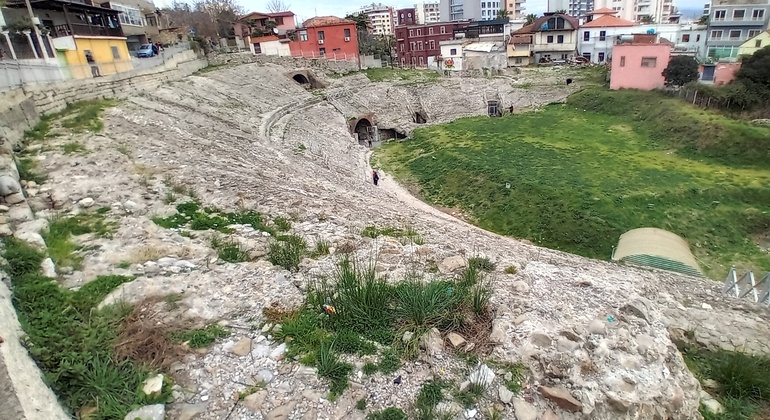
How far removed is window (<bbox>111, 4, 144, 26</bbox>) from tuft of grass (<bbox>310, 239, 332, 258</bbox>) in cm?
5100

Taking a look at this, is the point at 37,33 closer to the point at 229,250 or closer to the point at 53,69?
the point at 53,69

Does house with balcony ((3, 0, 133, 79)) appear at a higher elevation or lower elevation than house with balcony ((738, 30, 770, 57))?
higher

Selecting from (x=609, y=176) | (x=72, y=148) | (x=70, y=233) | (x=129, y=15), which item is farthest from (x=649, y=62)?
(x=129, y=15)

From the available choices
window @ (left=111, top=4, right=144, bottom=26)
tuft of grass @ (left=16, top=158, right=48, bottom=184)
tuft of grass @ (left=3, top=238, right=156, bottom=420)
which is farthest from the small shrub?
window @ (left=111, top=4, right=144, bottom=26)

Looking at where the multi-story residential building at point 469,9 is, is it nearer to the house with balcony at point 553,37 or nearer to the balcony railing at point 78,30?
the house with balcony at point 553,37

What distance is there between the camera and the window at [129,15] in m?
49.4

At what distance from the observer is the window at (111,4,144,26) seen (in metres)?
49.4

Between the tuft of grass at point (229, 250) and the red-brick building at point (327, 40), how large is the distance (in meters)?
53.9

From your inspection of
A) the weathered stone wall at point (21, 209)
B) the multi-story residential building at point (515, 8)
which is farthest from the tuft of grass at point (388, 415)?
the multi-story residential building at point (515, 8)

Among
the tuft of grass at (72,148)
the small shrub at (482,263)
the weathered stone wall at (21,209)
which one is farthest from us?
→ the tuft of grass at (72,148)

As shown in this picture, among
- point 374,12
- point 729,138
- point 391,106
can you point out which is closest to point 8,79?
point 391,106

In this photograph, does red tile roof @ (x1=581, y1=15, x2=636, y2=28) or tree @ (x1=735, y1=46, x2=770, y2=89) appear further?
red tile roof @ (x1=581, y1=15, x2=636, y2=28)

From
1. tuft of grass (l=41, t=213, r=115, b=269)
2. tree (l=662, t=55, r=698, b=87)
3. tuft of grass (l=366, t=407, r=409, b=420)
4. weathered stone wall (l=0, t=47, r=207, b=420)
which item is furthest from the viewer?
tree (l=662, t=55, r=698, b=87)

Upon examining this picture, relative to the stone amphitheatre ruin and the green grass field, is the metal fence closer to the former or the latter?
the stone amphitheatre ruin
